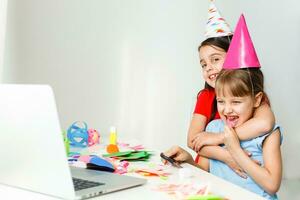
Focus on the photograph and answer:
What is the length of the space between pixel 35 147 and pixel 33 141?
0.03ft

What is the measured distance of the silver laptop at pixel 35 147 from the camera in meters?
0.58

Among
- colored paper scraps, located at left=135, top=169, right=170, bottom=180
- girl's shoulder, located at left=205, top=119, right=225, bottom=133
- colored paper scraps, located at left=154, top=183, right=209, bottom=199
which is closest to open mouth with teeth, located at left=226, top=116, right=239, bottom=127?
girl's shoulder, located at left=205, top=119, right=225, bottom=133

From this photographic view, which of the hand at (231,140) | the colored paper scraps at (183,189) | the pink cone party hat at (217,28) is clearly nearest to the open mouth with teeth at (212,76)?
the pink cone party hat at (217,28)

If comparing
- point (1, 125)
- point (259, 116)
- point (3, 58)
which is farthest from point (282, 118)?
point (1, 125)

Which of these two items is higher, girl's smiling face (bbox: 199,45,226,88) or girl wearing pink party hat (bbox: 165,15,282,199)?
girl's smiling face (bbox: 199,45,226,88)

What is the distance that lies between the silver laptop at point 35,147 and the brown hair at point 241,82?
60 cm

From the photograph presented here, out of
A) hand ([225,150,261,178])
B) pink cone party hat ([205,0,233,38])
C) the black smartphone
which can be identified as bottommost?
hand ([225,150,261,178])

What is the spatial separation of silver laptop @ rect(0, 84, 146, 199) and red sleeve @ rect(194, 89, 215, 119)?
35.0 inches

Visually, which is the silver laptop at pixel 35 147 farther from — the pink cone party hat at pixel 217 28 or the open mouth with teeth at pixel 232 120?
the pink cone party hat at pixel 217 28

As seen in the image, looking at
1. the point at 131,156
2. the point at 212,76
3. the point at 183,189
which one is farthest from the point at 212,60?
the point at 183,189

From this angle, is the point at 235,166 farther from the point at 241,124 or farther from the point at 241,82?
the point at 241,82

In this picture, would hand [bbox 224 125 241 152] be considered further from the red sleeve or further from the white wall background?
the white wall background

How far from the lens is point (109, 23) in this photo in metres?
2.06

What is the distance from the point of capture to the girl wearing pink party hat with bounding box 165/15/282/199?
1089 millimetres
